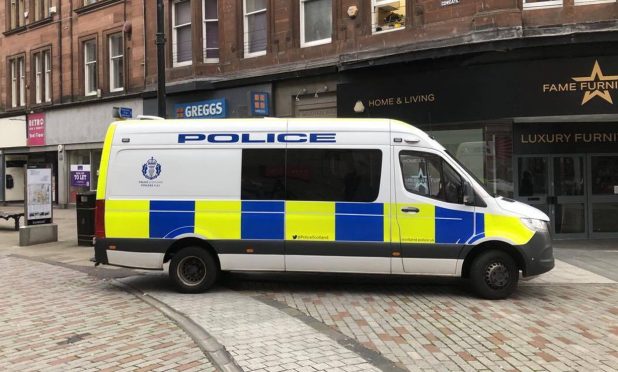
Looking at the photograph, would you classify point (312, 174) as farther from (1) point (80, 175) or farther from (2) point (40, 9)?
(2) point (40, 9)

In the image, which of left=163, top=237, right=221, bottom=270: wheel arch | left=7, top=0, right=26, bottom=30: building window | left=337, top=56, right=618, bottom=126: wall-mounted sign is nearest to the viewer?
left=163, top=237, right=221, bottom=270: wheel arch

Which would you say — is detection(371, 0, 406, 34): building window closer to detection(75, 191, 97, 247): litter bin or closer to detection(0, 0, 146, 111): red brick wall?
detection(75, 191, 97, 247): litter bin

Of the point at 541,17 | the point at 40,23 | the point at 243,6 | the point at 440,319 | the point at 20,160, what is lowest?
the point at 440,319

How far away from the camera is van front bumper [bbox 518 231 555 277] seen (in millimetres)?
7301

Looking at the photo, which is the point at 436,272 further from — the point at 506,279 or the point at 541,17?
the point at 541,17

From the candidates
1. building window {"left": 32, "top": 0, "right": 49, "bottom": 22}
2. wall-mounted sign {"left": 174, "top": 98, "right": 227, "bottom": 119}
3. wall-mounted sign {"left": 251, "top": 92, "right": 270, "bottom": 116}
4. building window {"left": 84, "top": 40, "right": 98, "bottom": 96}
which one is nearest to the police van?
wall-mounted sign {"left": 251, "top": 92, "right": 270, "bottom": 116}

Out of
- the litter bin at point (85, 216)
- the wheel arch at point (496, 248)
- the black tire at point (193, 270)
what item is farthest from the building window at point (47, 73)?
the wheel arch at point (496, 248)

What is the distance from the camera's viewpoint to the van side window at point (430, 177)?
24.4 feet

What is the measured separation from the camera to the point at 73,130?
24547mm

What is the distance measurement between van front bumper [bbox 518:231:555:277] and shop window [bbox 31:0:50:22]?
26.0 meters

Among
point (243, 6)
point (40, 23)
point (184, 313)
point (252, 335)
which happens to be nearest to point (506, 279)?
point (252, 335)

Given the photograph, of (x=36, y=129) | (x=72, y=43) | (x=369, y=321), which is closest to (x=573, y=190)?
(x=369, y=321)

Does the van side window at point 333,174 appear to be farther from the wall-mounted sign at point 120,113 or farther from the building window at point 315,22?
the building window at point 315,22

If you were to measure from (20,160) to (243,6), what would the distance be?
17.7m
